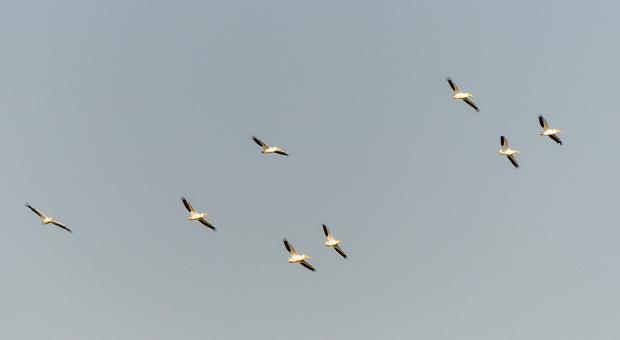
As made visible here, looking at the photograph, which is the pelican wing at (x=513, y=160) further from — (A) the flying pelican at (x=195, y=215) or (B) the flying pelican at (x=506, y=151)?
(A) the flying pelican at (x=195, y=215)

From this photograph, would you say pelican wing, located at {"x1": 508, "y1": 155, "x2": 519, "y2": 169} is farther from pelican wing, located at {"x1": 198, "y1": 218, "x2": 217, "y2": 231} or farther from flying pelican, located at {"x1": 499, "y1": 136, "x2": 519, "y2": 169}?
pelican wing, located at {"x1": 198, "y1": 218, "x2": 217, "y2": 231}

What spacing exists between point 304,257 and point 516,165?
29668 mm

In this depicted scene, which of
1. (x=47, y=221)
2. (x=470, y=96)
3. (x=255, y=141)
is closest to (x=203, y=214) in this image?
(x=255, y=141)

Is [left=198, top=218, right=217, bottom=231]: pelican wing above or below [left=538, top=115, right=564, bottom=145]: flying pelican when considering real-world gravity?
below

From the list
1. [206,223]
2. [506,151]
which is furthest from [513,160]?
[206,223]

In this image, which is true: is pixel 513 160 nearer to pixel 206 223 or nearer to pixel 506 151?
A: pixel 506 151

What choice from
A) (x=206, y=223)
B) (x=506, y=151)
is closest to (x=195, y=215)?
(x=206, y=223)

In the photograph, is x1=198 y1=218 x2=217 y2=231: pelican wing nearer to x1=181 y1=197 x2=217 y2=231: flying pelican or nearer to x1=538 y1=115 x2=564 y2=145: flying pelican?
x1=181 y1=197 x2=217 y2=231: flying pelican

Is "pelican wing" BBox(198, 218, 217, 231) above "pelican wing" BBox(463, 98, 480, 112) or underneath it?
underneath

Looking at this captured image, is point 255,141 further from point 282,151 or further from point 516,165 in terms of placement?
point 516,165

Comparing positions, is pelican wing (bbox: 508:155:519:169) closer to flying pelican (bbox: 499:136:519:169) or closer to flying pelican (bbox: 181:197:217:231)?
flying pelican (bbox: 499:136:519:169)

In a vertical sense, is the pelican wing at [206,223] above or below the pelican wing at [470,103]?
below

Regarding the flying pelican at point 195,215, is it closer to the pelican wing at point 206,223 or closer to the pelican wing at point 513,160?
the pelican wing at point 206,223

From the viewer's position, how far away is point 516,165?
177500mm
